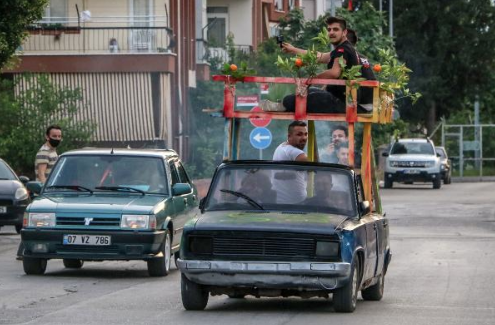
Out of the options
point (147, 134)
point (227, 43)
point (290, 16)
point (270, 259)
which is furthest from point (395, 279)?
point (290, 16)

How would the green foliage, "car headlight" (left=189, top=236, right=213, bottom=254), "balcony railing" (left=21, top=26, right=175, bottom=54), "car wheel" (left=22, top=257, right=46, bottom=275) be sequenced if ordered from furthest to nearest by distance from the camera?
"balcony railing" (left=21, top=26, right=175, bottom=54) < the green foliage < "car wheel" (left=22, top=257, right=46, bottom=275) < "car headlight" (left=189, top=236, right=213, bottom=254)

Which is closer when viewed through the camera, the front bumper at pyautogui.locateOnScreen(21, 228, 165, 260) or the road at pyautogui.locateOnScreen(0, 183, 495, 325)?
the road at pyautogui.locateOnScreen(0, 183, 495, 325)

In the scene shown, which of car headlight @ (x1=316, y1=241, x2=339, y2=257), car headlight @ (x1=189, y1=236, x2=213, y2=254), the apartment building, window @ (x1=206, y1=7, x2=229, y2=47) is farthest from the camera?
window @ (x1=206, y1=7, x2=229, y2=47)

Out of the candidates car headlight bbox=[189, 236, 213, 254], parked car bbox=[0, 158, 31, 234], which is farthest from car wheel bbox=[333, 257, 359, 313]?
parked car bbox=[0, 158, 31, 234]

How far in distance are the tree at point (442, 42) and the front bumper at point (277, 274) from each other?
2439 inches

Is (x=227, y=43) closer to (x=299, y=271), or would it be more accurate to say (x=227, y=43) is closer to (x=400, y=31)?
(x=400, y=31)

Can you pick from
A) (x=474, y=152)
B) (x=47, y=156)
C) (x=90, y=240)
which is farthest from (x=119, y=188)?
(x=474, y=152)

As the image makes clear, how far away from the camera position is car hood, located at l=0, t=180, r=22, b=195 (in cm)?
2634

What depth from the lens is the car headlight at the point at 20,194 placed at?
2636cm

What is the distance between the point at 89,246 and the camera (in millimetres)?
17578

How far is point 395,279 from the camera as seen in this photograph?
59.3ft

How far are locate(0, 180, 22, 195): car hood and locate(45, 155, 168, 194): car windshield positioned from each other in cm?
766

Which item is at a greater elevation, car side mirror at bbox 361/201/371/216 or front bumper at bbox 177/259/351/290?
car side mirror at bbox 361/201/371/216

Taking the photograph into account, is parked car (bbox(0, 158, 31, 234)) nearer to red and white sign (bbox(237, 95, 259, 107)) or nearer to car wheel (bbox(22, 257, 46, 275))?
car wheel (bbox(22, 257, 46, 275))
